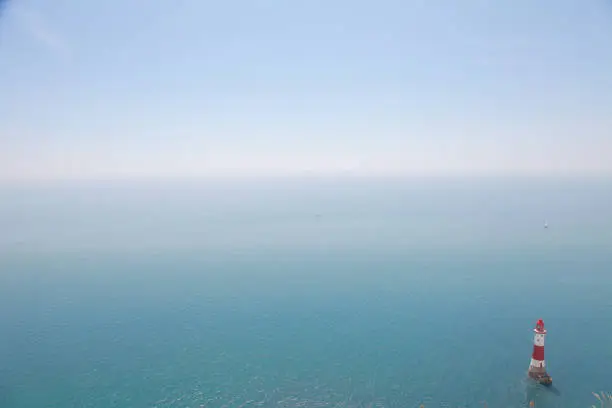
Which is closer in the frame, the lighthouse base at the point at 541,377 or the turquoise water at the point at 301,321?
the lighthouse base at the point at 541,377

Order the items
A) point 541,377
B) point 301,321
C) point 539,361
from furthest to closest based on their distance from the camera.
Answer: point 301,321 < point 539,361 < point 541,377

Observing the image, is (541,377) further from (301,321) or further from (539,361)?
(301,321)

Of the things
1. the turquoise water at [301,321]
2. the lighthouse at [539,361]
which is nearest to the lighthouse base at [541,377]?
the lighthouse at [539,361]

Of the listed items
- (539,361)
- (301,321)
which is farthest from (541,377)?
(301,321)

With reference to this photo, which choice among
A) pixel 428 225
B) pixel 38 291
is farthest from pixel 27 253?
pixel 428 225

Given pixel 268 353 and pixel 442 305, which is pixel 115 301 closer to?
pixel 268 353

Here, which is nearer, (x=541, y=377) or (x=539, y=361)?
(x=541, y=377)

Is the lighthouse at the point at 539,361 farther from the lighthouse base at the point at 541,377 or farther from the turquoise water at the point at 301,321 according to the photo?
the turquoise water at the point at 301,321

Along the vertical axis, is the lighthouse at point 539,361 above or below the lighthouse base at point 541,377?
above
